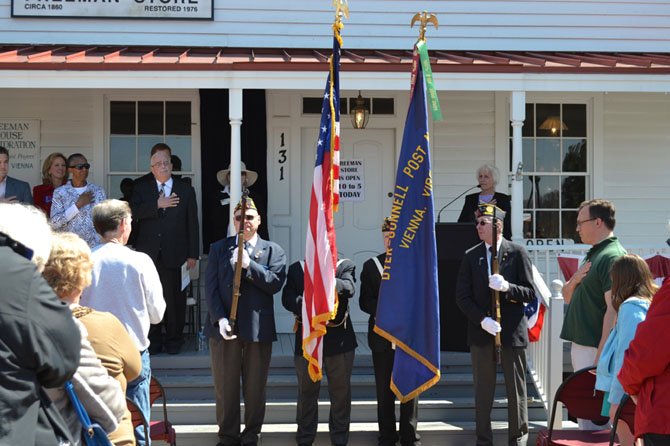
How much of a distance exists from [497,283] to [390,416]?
1405 millimetres

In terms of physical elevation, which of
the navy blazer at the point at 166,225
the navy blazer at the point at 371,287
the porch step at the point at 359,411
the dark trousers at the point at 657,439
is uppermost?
the navy blazer at the point at 166,225

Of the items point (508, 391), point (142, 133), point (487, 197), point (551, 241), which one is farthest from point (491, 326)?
point (142, 133)

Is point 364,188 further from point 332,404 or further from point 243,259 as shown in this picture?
point 332,404

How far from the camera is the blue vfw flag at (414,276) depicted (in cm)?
672

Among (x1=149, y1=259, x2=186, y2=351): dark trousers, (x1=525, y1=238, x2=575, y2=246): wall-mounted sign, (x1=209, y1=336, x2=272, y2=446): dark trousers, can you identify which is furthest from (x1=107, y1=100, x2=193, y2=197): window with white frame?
(x1=525, y1=238, x2=575, y2=246): wall-mounted sign

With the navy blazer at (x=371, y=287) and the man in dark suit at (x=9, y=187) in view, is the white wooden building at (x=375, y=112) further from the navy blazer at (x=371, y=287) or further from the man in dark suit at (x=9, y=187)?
the navy blazer at (x=371, y=287)

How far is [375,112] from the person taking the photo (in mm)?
10703

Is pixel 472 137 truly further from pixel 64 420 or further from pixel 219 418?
pixel 64 420

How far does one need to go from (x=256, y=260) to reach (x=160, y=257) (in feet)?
5.84

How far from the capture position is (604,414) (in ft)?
18.5

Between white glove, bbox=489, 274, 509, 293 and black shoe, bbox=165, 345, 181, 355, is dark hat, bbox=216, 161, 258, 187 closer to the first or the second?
black shoe, bbox=165, 345, 181, 355

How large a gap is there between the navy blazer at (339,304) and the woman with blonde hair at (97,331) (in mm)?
3178

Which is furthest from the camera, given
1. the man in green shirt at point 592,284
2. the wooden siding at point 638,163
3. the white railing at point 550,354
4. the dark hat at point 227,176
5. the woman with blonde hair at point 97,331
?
the wooden siding at point 638,163

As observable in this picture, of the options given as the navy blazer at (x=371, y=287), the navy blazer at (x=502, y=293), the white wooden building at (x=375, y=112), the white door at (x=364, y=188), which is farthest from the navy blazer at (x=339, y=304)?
the white door at (x=364, y=188)
